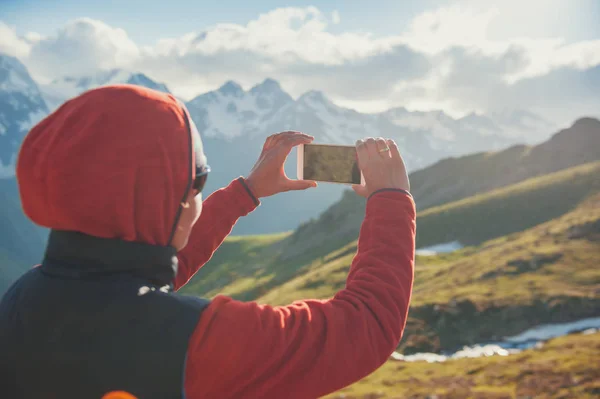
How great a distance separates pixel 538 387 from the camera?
25953 mm

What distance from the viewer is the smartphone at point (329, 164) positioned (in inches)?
185

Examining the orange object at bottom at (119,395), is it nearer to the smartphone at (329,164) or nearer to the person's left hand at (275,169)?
the person's left hand at (275,169)

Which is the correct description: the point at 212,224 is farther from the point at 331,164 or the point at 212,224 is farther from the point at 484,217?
the point at 484,217

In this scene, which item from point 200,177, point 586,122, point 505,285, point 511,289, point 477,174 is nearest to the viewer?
point 200,177

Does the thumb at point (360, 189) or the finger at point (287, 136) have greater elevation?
the finger at point (287, 136)

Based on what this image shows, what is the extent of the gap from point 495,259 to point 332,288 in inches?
1116

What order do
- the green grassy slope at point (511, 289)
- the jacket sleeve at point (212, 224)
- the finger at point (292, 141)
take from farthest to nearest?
the green grassy slope at point (511, 289)
the finger at point (292, 141)
the jacket sleeve at point (212, 224)

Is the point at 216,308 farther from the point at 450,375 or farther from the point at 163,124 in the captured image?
the point at 450,375

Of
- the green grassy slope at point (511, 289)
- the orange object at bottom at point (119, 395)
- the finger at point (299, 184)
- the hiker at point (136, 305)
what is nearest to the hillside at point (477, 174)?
the green grassy slope at point (511, 289)

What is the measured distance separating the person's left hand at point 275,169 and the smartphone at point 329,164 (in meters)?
0.22

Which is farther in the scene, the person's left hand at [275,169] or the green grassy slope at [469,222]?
the green grassy slope at [469,222]

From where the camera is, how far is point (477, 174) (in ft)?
516

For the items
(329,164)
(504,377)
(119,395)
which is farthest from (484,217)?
(119,395)

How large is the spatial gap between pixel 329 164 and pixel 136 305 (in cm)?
274
